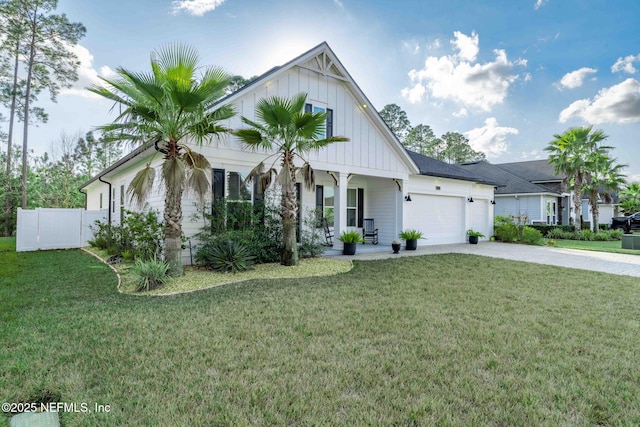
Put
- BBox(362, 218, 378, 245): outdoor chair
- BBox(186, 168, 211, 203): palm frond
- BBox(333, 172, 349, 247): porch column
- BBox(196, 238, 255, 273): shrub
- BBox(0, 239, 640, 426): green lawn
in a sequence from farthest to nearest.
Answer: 1. BBox(362, 218, 378, 245): outdoor chair
2. BBox(333, 172, 349, 247): porch column
3. BBox(196, 238, 255, 273): shrub
4. BBox(186, 168, 211, 203): palm frond
5. BBox(0, 239, 640, 426): green lawn

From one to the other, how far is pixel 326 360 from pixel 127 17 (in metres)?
13.6

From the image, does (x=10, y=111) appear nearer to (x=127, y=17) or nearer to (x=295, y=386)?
(x=127, y=17)

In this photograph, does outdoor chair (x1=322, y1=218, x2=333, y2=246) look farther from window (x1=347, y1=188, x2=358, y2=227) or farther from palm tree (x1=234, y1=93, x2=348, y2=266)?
palm tree (x1=234, y1=93, x2=348, y2=266)

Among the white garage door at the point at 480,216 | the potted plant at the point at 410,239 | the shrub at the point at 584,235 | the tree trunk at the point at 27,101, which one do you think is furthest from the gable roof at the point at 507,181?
the tree trunk at the point at 27,101

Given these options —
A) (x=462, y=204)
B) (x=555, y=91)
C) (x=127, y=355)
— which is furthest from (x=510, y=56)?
(x=127, y=355)

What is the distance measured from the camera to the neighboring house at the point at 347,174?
29.4 feet

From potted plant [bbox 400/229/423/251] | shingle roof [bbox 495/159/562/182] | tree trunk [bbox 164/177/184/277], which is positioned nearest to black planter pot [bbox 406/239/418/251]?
potted plant [bbox 400/229/423/251]

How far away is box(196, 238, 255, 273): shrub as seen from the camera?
7594 mm

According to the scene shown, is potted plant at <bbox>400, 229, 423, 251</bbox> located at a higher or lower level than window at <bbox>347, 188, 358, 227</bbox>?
lower

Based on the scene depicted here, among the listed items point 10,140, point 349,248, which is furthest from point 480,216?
point 10,140

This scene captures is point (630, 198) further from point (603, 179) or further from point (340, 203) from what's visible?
point (340, 203)

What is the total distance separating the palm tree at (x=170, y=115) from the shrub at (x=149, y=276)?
0.62 meters

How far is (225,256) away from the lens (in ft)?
25.0

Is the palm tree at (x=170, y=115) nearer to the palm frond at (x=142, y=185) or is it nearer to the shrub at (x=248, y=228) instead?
the palm frond at (x=142, y=185)
